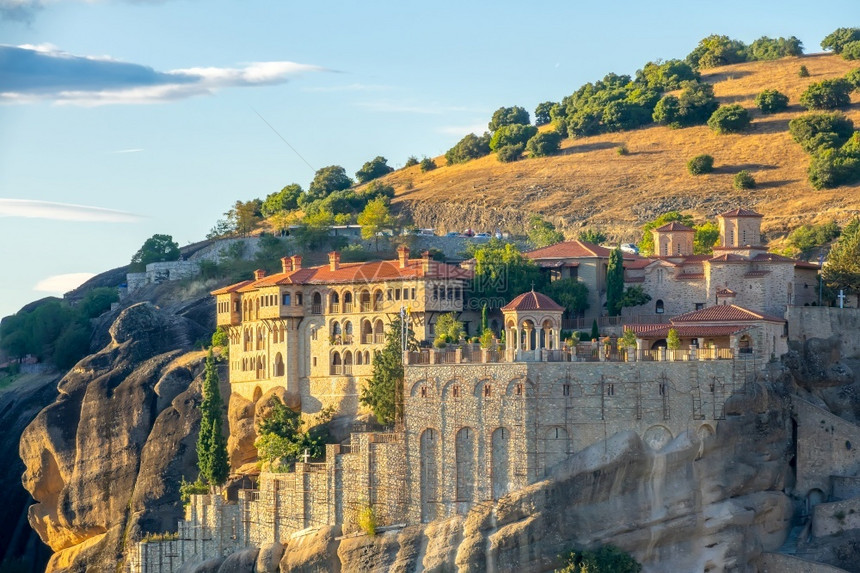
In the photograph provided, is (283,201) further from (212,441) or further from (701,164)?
(212,441)

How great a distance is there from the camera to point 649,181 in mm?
139750

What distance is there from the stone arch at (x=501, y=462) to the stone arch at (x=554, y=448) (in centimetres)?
171

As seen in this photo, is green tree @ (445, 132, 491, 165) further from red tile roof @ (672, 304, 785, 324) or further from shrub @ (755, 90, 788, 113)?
red tile roof @ (672, 304, 785, 324)

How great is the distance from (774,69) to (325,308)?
2940 inches

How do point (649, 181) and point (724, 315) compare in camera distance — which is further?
point (649, 181)

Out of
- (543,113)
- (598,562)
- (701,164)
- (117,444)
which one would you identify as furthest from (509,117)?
(598,562)

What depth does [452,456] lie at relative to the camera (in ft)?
270

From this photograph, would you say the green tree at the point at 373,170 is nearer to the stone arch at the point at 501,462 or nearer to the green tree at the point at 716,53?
the green tree at the point at 716,53

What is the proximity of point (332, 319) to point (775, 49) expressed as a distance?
8190 centimetres

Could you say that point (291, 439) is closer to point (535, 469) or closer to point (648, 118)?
point (535, 469)

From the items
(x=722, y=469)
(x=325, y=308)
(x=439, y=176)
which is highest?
(x=439, y=176)

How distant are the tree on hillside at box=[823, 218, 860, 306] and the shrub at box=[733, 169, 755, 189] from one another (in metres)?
36.7

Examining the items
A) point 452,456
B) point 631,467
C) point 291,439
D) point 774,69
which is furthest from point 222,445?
point 774,69

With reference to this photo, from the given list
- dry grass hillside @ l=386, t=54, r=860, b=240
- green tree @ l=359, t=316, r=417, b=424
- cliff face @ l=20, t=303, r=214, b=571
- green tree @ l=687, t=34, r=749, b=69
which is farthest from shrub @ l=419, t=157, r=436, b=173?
green tree @ l=359, t=316, r=417, b=424
